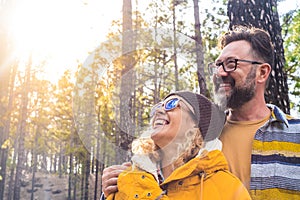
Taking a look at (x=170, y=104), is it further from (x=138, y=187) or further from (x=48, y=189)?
(x=48, y=189)

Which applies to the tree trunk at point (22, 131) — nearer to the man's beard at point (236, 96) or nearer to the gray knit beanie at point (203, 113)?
the man's beard at point (236, 96)

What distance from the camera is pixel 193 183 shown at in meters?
1.81

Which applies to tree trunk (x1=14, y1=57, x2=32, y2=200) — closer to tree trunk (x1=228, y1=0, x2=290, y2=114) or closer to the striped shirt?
tree trunk (x1=228, y1=0, x2=290, y2=114)

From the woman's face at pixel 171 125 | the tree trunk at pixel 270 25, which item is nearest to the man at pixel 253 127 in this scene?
the woman's face at pixel 171 125

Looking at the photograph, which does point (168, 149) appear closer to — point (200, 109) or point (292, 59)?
point (200, 109)

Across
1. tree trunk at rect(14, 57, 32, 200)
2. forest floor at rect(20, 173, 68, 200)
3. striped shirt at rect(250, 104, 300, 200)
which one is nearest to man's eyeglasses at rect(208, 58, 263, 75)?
striped shirt at rect(250, 104, 300, 200)

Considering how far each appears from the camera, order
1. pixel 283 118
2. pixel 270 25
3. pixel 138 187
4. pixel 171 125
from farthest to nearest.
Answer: pixel 270 25 → pixel 283 118 → pixel 171 125 → pixel 138 187

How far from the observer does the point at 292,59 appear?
1233 centimetres

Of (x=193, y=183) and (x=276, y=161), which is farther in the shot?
(x=276, y=161)

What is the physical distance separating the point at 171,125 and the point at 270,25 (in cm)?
193

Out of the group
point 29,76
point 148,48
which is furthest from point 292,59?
point 29,76

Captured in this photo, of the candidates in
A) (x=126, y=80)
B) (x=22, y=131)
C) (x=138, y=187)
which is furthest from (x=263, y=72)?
(x=22, y=131)

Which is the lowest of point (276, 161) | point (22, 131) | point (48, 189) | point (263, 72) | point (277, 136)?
point (48, 189)

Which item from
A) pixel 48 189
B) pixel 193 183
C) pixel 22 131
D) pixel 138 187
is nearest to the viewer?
pixel 138 187
